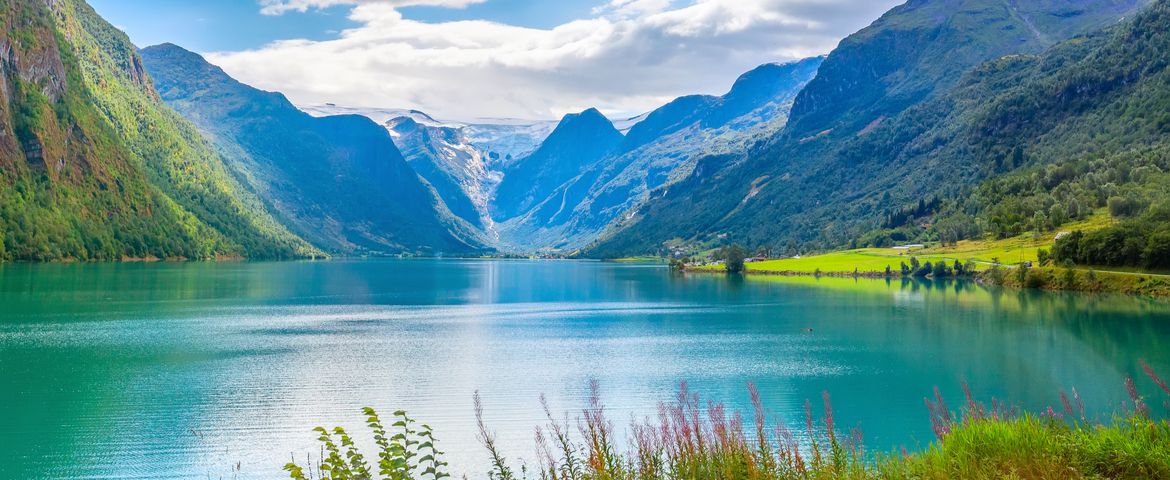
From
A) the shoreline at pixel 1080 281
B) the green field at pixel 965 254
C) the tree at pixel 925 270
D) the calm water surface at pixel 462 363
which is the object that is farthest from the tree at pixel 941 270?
the calm water surface at pixel 462 363

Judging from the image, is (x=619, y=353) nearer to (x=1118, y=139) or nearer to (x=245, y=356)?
(x=245, y=356)

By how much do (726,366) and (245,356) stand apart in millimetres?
31865

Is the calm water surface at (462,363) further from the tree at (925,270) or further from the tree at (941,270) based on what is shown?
the tree at (925,270)

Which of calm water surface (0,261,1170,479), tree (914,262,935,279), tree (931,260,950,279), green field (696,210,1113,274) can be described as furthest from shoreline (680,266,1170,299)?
tree (914,262,935,279)

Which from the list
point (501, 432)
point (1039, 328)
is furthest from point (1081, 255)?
point (501, 432)

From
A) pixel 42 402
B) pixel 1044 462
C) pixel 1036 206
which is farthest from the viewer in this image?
pixel 1036 206

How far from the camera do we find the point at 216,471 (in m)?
29.9

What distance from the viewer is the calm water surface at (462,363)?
35.1m

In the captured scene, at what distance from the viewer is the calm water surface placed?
35.1 m

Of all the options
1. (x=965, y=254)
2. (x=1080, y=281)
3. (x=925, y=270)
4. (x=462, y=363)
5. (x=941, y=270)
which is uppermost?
(x=965, y=254)

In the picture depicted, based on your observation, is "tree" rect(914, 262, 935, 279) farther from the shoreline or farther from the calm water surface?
the calm water surface

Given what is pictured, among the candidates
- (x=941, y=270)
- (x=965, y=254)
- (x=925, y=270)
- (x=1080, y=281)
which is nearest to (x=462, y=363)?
(x=1080, y=281)

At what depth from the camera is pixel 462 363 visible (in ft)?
190

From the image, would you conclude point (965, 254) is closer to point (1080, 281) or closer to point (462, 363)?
point (1080, 281)
